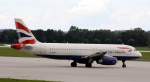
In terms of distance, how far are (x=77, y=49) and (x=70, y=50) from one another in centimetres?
72

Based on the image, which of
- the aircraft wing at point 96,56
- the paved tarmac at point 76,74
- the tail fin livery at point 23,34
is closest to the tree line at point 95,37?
the aircraft wing at point 96,56

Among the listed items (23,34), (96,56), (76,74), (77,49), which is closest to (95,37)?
(77,49)

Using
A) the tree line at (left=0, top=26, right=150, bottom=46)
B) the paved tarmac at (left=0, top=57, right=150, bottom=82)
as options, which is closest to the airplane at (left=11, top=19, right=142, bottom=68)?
the paved tarmac at (left=0, top=57, right=150, bottom=82)

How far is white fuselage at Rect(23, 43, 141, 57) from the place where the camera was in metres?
43.9

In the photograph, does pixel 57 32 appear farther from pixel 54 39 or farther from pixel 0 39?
pixel 0 39

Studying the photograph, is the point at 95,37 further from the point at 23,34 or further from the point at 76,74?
the point at 76,74

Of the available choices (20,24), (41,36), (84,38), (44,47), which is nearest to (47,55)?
(44,47)

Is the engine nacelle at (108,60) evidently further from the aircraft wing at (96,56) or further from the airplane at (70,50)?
the aircraft wing at (96,56)

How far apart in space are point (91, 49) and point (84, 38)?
68.7m

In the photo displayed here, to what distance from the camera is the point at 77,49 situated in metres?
45.1

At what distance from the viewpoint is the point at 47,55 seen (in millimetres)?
44219

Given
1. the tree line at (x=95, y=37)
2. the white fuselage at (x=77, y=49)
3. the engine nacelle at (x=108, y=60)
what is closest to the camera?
the engine nacelle at (x=108, y=60)

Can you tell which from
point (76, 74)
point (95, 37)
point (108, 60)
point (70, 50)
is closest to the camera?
point (76, 74)

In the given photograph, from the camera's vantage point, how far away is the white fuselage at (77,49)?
43875 mm
